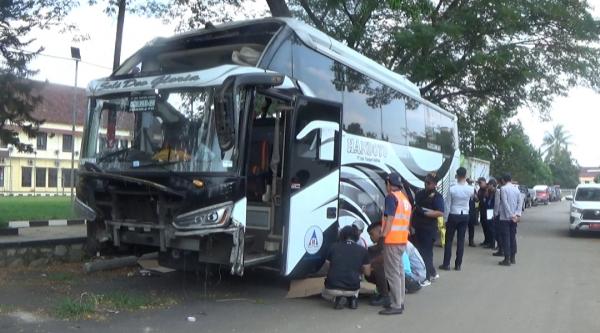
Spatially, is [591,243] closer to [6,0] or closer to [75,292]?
[75,292]

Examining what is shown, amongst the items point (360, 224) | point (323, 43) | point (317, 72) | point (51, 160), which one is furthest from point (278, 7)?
point (51, 160)

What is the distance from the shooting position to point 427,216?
9.63 meters

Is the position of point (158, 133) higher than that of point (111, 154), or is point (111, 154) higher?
point (158, 133)

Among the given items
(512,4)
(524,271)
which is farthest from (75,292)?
(512,4)

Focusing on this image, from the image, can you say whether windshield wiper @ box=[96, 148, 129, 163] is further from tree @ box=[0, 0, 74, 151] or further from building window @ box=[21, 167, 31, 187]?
building window @ box=[21, 167, 31, 187]

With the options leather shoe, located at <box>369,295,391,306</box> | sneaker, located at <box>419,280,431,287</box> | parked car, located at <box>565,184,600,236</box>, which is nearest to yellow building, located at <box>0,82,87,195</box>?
parked car, located at <box>565,184,600,236</box>

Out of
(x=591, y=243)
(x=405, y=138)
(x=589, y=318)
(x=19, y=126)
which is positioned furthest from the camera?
(x=591, y=243)

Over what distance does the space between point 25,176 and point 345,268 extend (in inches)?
2382

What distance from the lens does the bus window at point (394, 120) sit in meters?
11.0

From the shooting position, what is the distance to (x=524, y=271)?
11289 mm

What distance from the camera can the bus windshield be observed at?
6.80 meters

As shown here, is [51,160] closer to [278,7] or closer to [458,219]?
[278,7]

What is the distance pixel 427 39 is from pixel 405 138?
6.42m

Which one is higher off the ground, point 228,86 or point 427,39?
point 427,39
